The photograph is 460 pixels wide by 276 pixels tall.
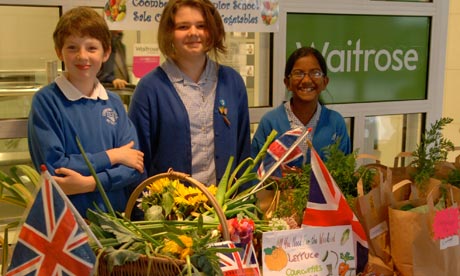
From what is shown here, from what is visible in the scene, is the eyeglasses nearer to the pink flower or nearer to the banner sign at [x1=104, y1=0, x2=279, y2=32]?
the banner sign at [x1=104, y1=0, x2=279, y2=32]

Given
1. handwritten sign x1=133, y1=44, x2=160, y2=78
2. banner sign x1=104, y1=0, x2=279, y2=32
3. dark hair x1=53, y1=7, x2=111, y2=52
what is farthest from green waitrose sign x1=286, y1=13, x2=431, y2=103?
dark hair x1=53, y1=7, x2=111, y2=52

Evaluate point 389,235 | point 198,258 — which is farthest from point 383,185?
point 198,258

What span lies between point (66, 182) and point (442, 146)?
115 centimetres

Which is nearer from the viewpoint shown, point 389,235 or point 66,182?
point 389,235

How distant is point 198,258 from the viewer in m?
1.24

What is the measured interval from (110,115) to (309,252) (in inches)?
35.1

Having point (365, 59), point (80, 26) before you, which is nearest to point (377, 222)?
point (80, 26)

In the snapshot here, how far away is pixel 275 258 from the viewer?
4.61ft

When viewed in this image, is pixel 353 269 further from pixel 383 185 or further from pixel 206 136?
pixel 206 136

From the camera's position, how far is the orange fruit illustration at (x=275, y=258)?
4.59 ft

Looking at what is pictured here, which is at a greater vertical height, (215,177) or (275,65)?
(275,65)

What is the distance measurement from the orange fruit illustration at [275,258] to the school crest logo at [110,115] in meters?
0.82

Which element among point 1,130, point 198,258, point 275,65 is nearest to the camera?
point 198,258

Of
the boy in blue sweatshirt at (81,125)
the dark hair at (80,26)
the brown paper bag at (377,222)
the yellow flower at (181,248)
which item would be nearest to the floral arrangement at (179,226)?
the yellow flower at (181,248)
